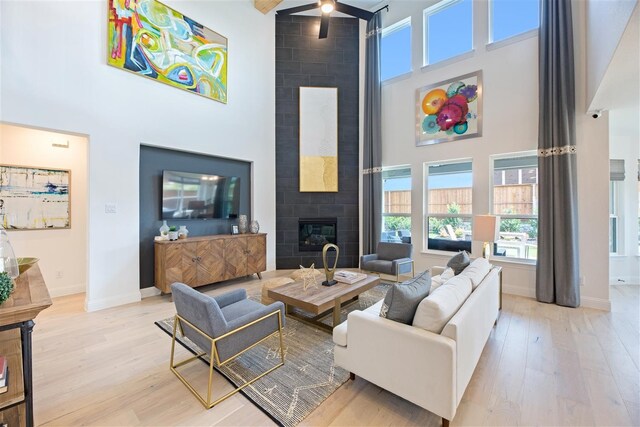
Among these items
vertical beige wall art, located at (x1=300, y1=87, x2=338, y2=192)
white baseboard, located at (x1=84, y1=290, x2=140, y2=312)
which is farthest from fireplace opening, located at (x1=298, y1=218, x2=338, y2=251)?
white baseboard, located at (x1=84, y1=290, x2=140, y2=312)

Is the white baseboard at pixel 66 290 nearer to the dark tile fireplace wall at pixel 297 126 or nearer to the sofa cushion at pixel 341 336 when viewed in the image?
the dark tile fireplace wall at pixel 297 126

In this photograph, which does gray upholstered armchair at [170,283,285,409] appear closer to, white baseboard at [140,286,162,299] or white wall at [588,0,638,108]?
white baseboard at [140,286,162,299]

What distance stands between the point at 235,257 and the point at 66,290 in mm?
2475

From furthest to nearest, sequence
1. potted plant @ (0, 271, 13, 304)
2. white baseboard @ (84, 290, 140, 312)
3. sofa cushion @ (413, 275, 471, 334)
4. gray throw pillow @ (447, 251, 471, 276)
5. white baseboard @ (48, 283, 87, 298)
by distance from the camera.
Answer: white baseboard @ (48, 283, 87, 298) → white baseboard @ (84, 290, 140, 312) → gray throw pillow @ (447, 251, 471, 276) → sofa cushion @ (413, 275, 471, 334) → potted plant @ (0, 271, 13, 304)

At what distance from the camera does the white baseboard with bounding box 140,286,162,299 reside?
4.04 meters

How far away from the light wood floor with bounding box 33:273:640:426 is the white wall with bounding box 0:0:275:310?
105 cm

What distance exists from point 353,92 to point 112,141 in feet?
15.4

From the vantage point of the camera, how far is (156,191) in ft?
13.9

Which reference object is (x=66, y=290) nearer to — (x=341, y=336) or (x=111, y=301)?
(x=111, y=301)

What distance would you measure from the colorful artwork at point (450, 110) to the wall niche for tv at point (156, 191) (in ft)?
13.1

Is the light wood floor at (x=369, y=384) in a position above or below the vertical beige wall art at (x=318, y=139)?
below

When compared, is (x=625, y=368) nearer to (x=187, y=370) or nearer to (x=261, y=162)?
(x=187, y=370)

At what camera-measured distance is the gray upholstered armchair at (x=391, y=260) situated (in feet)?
14.4

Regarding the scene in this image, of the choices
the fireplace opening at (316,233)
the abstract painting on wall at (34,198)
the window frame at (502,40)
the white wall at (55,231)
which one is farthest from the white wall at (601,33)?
the abstract painting on wall at (34,198)
